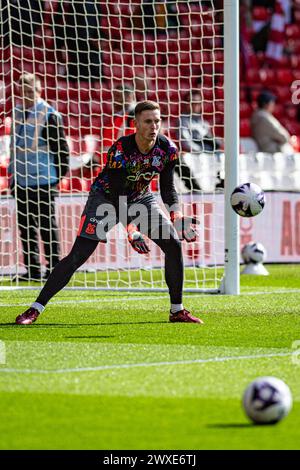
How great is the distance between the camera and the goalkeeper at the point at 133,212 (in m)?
9.64

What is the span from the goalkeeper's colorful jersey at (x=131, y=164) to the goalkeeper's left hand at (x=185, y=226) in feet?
1.17

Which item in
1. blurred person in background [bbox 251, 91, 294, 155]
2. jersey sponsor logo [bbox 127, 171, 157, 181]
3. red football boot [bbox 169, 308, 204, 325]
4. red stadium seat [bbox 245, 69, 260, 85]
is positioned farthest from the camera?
red stadium seat [bbox 245, 69, 260, 85]

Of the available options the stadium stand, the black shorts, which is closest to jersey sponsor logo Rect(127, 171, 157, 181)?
the black shorts

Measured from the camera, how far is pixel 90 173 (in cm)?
1586

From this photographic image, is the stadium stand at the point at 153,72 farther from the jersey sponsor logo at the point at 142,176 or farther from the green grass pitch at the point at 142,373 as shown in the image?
the green grass pitch at the point at 142,373

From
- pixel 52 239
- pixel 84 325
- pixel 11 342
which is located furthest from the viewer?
pixel 52 239

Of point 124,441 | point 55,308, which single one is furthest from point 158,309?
point 124,441

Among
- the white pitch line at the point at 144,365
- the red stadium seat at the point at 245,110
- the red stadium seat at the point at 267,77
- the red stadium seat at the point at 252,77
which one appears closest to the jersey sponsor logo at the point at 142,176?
the white pitch line at the point at 144,365

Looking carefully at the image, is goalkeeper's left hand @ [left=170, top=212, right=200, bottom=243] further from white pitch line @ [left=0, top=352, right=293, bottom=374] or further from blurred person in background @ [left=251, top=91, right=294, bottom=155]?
blurred person in background @ [left=251, top=91, right=294, bottom=155]

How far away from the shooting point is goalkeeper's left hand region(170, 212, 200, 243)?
31.7ft

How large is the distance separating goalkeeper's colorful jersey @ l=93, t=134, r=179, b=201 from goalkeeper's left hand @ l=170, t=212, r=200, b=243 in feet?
1.17
